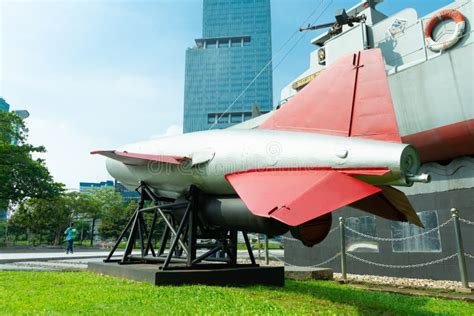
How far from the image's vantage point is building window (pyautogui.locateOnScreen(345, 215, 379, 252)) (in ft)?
42.3

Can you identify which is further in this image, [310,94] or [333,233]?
[333,233]

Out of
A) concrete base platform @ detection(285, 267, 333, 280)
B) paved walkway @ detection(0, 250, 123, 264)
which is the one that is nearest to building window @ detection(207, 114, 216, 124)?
paved walkway @ detection(0, 250, 123, 264)

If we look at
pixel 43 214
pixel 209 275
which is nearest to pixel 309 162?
pixel 209 275

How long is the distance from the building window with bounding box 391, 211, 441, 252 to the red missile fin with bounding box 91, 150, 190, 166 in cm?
815

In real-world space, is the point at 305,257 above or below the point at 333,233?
below

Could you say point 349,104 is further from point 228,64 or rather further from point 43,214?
point 228,64

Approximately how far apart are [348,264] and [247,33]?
161 metres

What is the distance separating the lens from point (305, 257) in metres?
15.1

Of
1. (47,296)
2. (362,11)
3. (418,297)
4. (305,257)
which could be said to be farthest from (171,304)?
(362,11)

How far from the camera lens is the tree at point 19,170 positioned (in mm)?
33438

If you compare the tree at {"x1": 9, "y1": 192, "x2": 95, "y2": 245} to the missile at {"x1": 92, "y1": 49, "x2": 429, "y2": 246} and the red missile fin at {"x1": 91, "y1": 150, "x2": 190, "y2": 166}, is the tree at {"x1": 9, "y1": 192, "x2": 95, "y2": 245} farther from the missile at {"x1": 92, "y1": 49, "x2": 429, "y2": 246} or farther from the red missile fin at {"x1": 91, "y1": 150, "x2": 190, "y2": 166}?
the missile at {"x1": 92, "y1": 49, "x2": 429, "y2": 246}

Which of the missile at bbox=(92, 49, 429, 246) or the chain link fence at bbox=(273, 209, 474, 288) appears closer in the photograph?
the missile at bbox=(92, 49, 429, 246)

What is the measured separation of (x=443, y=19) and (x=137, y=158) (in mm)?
11507

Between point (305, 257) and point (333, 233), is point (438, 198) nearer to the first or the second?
point (333, 233)
